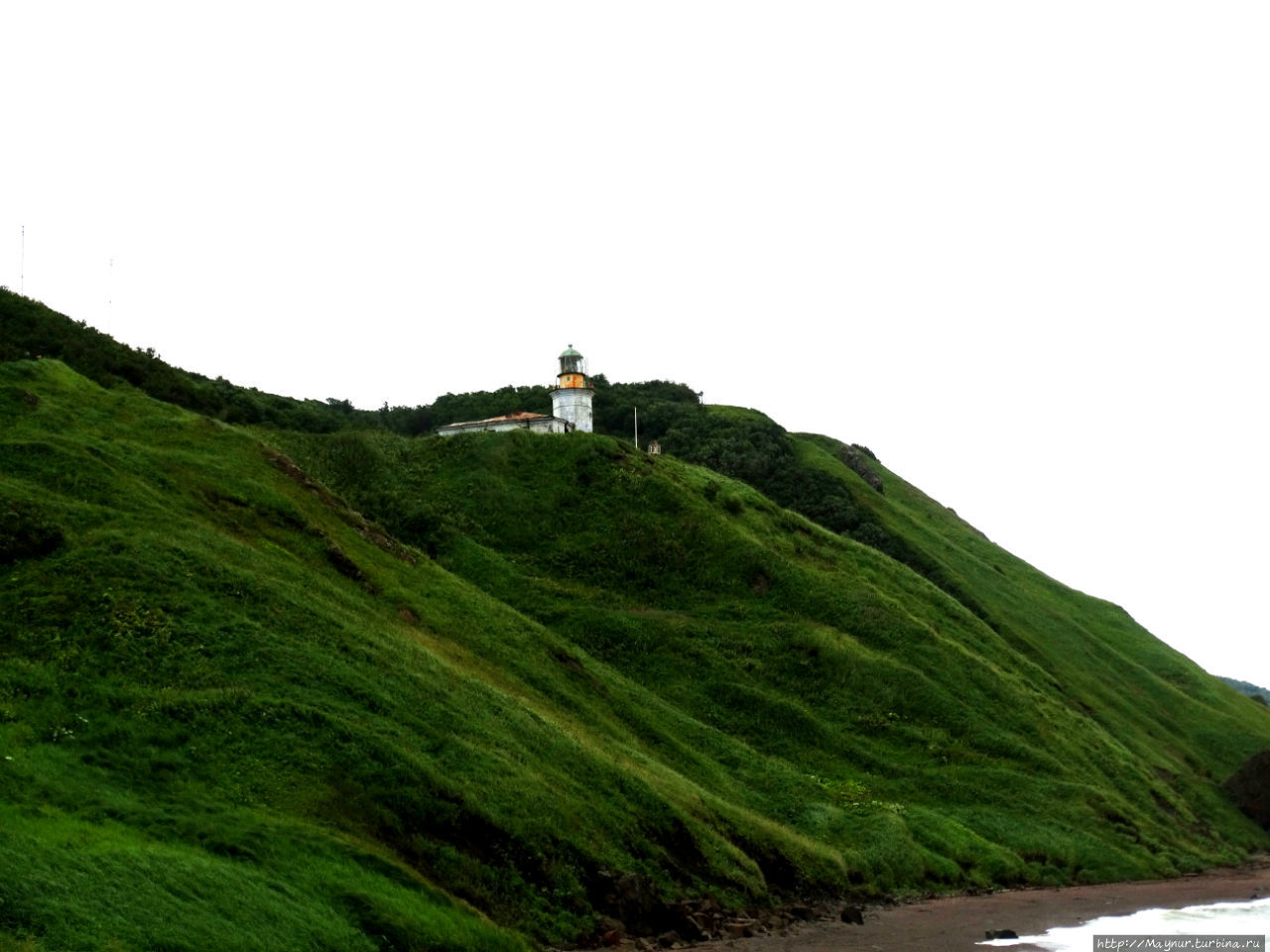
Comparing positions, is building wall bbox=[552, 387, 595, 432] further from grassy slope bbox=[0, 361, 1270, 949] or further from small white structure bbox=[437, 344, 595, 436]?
grassy slope bbox=[0, 361, 1270, 949]

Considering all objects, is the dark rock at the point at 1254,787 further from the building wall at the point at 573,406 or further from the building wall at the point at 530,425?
the building wall at the point at 573,406

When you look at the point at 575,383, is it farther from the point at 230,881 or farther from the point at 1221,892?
the point at 230,881

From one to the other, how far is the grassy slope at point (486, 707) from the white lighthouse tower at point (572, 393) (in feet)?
50.8

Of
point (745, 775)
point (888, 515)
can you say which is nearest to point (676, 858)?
point (745, 775)

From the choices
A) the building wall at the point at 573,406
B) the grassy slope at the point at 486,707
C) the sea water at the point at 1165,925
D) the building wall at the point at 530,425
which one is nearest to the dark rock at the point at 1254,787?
the grassy slope at the point at 486,707

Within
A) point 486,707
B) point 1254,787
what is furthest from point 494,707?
point 1254,787

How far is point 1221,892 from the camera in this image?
5503cm

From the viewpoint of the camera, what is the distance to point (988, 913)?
43.9 m

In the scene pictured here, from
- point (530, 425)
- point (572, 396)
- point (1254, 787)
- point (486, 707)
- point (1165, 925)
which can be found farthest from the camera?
point (572, 396)

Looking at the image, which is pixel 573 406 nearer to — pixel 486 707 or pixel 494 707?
pixel 494 707

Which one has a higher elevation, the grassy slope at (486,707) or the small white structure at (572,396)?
the small white structure at (572,396)

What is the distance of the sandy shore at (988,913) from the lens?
35812 mm

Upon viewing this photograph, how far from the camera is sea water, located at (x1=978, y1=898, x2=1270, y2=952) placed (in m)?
38.1

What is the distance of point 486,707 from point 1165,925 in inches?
912
